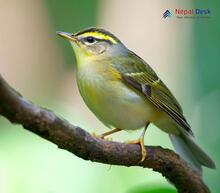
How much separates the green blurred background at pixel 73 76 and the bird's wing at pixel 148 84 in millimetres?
356

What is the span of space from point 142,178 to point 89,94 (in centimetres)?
55

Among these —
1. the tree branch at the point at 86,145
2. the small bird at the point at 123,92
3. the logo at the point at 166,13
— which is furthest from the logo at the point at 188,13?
the tree branch at the point at 86,145

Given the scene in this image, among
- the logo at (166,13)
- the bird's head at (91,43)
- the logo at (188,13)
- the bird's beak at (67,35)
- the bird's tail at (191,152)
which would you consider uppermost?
the bird's beak at (67,35)

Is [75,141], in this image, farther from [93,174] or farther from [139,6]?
[139,6]

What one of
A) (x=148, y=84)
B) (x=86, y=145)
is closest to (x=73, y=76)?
(x=148, y=84)

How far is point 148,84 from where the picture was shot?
346 cm

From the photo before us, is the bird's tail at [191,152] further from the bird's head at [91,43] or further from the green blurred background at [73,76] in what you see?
the bird's head at [91,43]

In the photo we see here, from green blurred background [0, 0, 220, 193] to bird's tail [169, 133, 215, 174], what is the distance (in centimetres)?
12

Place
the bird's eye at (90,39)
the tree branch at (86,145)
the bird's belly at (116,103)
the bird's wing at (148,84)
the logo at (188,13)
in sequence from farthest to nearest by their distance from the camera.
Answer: the logo at (188,13)
the bird's eye at (90,39)
the bird's wing at (148,84)
the bird's belly at (116,103)
the tree branch at (86,145)

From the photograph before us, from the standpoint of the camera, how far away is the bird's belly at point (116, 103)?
3.21m

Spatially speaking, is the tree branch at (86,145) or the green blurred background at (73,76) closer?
the tree branch at (86,145)

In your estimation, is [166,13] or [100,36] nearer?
[100,36]

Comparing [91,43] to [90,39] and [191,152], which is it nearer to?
[90,39]

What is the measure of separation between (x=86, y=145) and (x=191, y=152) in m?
1.31
